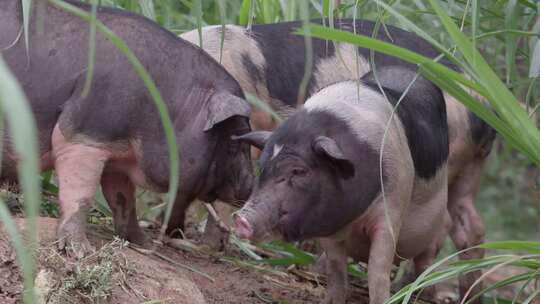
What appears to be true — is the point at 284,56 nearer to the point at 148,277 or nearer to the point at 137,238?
the point at 137,238

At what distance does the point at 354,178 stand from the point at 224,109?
67 centimetres

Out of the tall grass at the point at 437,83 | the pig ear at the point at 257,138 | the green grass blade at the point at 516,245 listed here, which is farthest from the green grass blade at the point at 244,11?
the green grass blade at the point at 516,245

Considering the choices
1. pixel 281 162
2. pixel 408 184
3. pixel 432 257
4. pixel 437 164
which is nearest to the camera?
pixel 281 162

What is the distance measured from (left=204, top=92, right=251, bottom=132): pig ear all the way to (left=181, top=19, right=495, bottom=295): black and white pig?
1.91 feet

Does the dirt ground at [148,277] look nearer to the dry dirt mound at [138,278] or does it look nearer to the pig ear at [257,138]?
the dry dirt mound at [138,278]

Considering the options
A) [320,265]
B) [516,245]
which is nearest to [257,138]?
[516,245]

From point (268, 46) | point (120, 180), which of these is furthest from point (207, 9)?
point (120, 180)

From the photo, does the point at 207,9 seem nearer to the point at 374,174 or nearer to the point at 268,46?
the point at 268,46

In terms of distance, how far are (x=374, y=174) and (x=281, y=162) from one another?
340mm

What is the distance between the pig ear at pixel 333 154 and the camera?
355 cm

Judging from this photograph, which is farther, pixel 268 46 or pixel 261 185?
pixel 268 46

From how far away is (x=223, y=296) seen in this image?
161 inches

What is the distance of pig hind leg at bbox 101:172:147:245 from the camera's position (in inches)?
171

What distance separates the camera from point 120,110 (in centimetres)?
396
